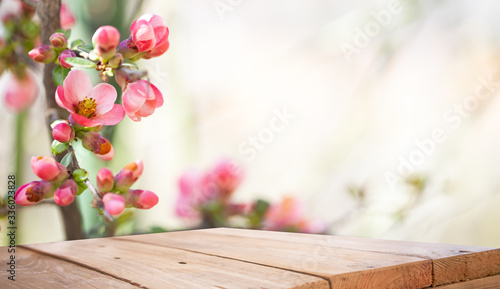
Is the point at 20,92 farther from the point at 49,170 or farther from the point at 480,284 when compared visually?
the point at 480,284

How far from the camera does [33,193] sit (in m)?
0.47

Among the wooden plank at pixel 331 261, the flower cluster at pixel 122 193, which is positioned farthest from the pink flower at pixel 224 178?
the flower cluster at pixel 122 193

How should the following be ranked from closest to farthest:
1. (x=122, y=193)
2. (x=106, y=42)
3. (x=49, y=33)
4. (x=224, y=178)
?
(x=106, y=42) < (x=122, y=193) < (x=49, y=33) < (x=224, y=178)

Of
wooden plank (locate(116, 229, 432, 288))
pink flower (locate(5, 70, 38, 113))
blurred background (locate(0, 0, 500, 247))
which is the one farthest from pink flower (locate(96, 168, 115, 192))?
blurred background (locate(0, 0, 500, 247))

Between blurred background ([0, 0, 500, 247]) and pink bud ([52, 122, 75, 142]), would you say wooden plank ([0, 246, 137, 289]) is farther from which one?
blurred background ([0, 0, 500, 247])

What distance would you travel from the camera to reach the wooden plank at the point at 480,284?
→ 786 millimetres

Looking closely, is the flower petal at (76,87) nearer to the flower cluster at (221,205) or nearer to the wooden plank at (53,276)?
the wooden plank at (53,276)

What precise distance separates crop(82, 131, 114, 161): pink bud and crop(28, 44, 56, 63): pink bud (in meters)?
0.09

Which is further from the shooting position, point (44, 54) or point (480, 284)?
point (480, 284)

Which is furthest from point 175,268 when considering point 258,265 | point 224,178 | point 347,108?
point 347,108

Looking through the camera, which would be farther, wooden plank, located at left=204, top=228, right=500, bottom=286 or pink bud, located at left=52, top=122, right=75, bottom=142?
wooden plank, located at left=204, top=228, right=500, bottom=286

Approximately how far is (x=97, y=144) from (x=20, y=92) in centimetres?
113

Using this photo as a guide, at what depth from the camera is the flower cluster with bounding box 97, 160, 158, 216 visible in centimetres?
48

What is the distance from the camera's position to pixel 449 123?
2004 millimetres
